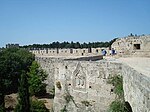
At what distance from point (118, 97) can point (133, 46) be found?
6303 mm

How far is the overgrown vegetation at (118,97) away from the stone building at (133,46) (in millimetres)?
5236

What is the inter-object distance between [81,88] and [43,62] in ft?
50.5

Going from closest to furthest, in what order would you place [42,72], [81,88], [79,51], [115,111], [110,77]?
[115,111]
[110,77]
[81,88]
[42,72]
[79,51]

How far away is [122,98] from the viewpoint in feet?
30.7

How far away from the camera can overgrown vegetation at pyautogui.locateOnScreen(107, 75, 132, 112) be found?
8812 mm

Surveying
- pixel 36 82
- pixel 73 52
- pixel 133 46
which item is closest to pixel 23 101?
pixel 36 82

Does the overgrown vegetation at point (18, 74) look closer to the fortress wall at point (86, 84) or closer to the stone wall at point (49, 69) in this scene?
the stone wall at point (49, 69)

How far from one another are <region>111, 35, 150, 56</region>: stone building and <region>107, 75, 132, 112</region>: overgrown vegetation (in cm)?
524

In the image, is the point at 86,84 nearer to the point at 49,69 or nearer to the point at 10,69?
the point at 49,69

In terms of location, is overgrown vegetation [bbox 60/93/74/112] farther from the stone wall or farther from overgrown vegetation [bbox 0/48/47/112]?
the stone wall

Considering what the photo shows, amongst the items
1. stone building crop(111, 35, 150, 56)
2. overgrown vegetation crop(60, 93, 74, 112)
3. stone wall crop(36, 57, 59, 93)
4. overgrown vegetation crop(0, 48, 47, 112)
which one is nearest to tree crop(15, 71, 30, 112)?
overgrown vegetation crop(0, 48, 47, 112)

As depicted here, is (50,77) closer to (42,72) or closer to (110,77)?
(42,72)

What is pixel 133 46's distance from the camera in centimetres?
1534

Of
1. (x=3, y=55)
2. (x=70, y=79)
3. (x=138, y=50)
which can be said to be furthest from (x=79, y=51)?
(x=70, y=79)
